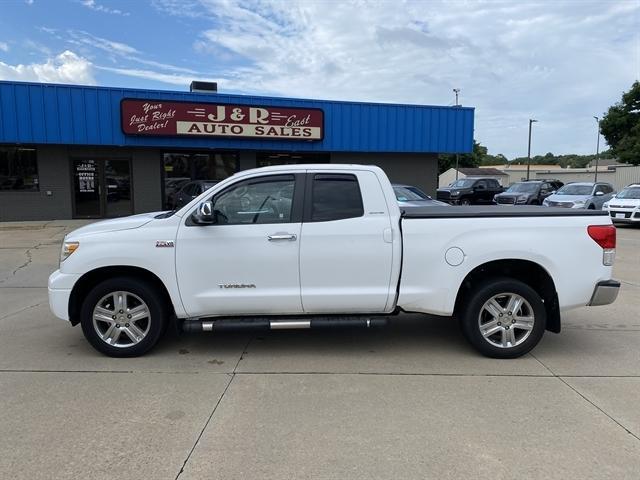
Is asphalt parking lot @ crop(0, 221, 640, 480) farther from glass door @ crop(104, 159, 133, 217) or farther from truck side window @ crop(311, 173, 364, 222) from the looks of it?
glass door @ crop(104, 159, 133, 217)

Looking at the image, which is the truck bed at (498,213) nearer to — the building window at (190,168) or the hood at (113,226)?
the hood at (113,226)

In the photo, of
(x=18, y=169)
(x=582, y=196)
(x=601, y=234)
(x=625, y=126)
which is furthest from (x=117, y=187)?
(x=625, y=126)

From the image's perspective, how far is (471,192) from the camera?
89.0ft

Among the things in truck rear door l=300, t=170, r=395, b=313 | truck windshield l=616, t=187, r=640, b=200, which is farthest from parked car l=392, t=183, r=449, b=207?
truck windshield l=616, t=187, r=640, b=200

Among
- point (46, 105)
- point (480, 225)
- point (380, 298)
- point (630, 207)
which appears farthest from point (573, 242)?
point (46, 105)

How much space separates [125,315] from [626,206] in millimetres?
18502

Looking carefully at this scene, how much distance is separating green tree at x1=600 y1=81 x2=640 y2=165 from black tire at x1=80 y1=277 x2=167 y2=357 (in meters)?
47.4

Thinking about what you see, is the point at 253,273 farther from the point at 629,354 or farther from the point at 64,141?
the point at 64,141

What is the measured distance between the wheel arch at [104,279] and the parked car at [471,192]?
22890 millimetres

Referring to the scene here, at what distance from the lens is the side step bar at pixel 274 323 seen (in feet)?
15.9

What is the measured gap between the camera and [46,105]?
Answer: 54.8ft

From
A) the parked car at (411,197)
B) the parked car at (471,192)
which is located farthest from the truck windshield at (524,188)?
the parked car at (411,197)

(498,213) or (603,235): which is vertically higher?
(498,213)

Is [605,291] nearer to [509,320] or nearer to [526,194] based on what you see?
[509,320]
